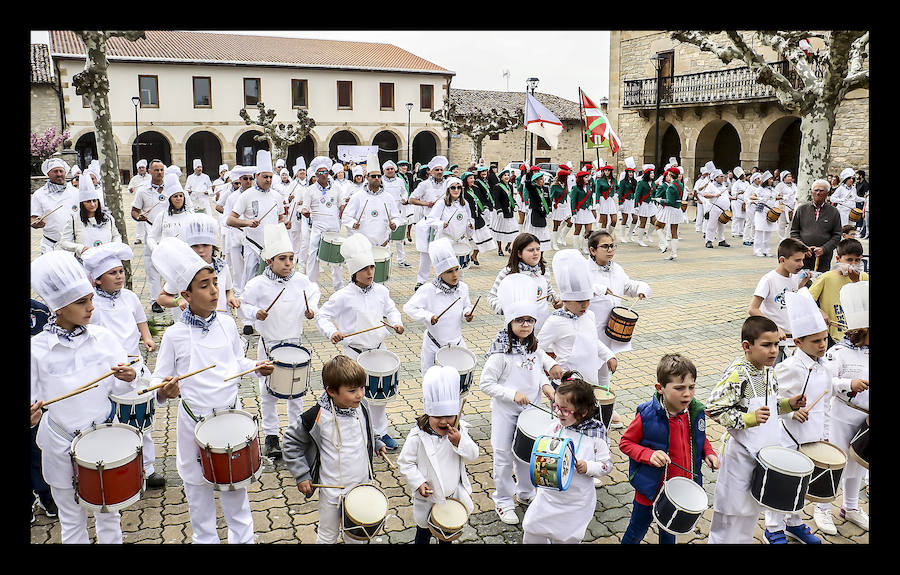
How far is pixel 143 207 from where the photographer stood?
34.6ft

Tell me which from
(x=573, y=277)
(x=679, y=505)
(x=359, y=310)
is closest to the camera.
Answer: (x=679, y=505)

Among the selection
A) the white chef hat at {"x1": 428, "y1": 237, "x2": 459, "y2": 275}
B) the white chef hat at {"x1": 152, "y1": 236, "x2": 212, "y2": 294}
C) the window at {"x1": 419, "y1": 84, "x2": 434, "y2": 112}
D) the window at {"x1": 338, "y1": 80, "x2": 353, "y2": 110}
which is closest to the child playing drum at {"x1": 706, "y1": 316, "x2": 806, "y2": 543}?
the white chef hat at {"x1": 428, "y1": 237, "x2": 459, "y2": 275}

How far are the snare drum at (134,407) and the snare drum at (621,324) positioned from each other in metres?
3.74

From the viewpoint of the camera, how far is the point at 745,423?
3.88m

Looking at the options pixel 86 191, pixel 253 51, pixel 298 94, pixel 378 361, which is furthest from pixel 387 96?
pixel 378 361

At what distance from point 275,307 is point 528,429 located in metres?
2.53

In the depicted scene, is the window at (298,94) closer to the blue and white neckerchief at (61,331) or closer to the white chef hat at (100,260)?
the white chef hat at (100,260)

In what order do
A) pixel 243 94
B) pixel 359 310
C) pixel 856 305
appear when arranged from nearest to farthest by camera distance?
pixel 856 305, pixel 359 310, pixel 243 94

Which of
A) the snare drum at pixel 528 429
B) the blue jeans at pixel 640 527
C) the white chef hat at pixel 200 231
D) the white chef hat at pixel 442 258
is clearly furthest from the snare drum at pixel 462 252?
the blue jeans at pixel 640 527

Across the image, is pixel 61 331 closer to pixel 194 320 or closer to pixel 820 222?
pixel 194 320

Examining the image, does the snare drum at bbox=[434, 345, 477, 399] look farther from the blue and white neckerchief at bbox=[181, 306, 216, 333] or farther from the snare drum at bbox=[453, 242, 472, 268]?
the snare drum at bbox=[453, 242, 472, 268]

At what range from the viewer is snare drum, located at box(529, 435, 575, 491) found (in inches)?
138

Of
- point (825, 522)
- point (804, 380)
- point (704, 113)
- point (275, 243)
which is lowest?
point (825, 522)

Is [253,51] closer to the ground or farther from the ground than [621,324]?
farther from the ground
